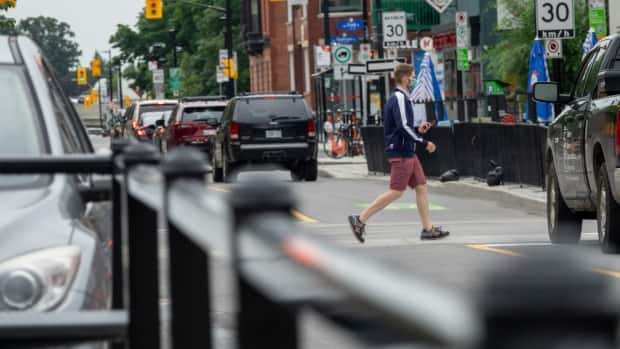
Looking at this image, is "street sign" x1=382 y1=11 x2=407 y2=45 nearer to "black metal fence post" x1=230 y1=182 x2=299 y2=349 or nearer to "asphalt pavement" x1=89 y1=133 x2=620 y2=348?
"asphalt pavement" x1=89 y1=133 x2=620 y2=348

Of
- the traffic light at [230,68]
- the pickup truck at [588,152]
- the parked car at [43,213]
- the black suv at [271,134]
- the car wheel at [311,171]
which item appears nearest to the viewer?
the parked car at [43,213]

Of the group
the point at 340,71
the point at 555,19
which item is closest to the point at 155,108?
the point at 340,71

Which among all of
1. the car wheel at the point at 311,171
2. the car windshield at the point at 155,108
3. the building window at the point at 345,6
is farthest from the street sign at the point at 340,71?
the building window at the point at 345,6

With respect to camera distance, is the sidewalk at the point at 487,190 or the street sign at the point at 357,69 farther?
the street sign at the point at 357,69

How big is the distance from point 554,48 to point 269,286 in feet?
73.9

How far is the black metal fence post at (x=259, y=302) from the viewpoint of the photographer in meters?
1.72

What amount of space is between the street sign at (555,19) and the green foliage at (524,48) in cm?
2268

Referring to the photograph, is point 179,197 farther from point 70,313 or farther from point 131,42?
point 131,42

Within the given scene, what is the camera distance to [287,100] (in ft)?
105

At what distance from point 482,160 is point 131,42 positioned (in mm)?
107375

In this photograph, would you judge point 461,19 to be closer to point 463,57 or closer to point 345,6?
point 463,57

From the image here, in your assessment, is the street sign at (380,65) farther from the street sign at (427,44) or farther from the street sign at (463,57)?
the street sign at (427,44)

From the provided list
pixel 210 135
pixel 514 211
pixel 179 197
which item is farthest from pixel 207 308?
pixel 210 135

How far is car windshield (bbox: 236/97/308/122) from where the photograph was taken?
31.7 m
